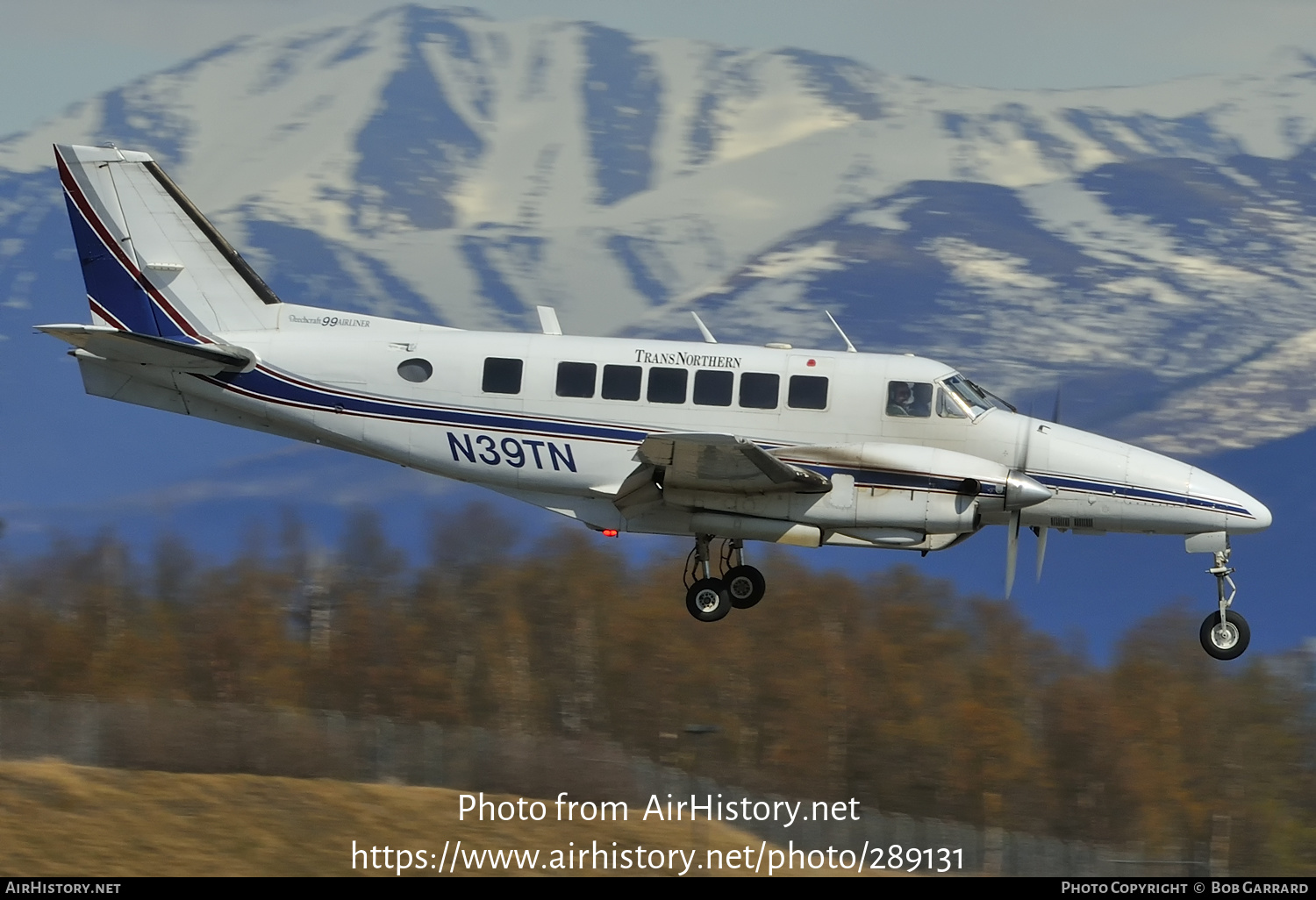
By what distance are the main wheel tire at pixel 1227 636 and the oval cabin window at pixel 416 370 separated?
1169 cm

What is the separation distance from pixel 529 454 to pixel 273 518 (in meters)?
148

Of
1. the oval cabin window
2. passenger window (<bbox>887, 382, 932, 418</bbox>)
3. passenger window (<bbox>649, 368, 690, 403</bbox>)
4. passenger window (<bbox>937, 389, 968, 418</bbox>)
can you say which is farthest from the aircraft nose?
the oval cabin window

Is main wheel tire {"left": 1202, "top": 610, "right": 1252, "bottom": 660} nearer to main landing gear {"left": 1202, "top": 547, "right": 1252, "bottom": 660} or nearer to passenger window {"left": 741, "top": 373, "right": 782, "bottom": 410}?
main landing gear {"left": 1202, "top": 547, "right": 1252, "bottom": 660}

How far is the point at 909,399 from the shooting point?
23.1 meters

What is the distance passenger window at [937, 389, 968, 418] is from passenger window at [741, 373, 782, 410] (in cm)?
230

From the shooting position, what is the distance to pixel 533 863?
30.5 meters

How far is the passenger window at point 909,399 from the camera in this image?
75.8 ft

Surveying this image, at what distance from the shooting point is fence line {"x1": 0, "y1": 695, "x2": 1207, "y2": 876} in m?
41.2

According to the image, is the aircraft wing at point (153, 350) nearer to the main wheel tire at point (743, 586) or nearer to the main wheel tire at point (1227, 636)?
the main wheel tire at point (743, 586)

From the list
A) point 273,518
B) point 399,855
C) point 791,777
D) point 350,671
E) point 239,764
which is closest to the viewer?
point 399,855

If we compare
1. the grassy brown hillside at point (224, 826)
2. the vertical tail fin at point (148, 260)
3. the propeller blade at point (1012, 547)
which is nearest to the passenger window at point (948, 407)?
the propeller blade at point (1012, 547)

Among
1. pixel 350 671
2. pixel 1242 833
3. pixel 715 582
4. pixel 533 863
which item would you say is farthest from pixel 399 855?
pixel 1242 833

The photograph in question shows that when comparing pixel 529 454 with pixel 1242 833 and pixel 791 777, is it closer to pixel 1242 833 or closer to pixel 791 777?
pixel 791 777

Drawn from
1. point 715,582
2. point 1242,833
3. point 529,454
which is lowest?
point 1242,833
